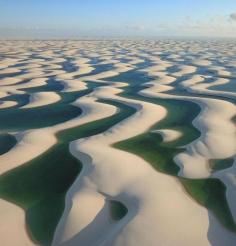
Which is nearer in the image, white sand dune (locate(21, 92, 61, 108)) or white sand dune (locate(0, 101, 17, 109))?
white sand dune (locate(0, 101, 17, 109))

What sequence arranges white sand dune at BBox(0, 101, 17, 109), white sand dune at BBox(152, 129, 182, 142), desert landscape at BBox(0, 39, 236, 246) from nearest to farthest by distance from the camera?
desert landscape at BBox(0, 39, 236, 246) < white sand dune at BBox(152, 129, 182, 142) < white sand dune at BBox(0, 101, 17, 109)

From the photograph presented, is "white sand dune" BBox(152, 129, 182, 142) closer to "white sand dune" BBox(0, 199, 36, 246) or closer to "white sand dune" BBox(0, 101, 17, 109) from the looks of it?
"white sand dune" BBox(0, 199, 36, 246)

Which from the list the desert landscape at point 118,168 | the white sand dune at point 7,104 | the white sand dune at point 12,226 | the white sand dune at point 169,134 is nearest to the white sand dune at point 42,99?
the desert landscape at point 118,168

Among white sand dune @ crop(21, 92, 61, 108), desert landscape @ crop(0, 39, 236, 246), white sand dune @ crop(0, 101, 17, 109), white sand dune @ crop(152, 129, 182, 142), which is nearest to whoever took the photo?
desert landscape @ crop(0, 39, 236, 246)

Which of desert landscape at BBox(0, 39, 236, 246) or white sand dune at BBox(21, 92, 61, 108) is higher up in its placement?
desert landscape at BBox(0, 39, 236, 246)

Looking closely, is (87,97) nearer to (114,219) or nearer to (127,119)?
(127,119)

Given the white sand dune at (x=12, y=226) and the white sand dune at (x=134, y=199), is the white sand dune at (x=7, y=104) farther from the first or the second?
the white sand dune at (x=12, y=226)

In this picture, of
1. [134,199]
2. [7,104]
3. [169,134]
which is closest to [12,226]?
[134,199]

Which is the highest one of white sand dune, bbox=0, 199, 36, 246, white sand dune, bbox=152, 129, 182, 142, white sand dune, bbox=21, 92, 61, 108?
white sand dune, bbox=0, 199, 36, 246

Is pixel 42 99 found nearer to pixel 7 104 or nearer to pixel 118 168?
pixel 7 104

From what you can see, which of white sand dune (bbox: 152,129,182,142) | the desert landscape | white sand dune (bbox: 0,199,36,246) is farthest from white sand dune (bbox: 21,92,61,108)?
white sand dune (bbox: 0,199,36,246)

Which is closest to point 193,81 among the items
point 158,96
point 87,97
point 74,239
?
point 158,96
